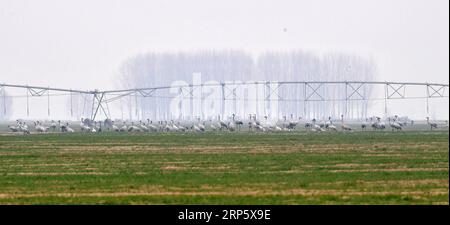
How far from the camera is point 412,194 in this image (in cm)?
2523

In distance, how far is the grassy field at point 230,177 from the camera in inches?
983

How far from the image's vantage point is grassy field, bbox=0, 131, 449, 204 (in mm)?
24969

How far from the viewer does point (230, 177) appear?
1237 inches

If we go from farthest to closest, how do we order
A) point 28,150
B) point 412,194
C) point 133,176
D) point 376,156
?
point 28,150, point 376,156, point 133,176, point 412,194
